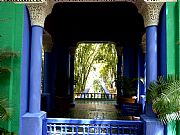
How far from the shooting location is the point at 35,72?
17.7ft

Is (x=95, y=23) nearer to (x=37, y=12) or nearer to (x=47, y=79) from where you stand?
(x=47, y=79)

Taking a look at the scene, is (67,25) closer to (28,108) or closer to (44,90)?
(44,90)

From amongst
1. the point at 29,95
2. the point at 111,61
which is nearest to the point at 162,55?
the point at 29,95

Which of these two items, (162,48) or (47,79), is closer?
(162,48)

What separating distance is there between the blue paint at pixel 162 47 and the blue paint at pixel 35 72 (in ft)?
8.43

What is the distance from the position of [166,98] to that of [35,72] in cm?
270

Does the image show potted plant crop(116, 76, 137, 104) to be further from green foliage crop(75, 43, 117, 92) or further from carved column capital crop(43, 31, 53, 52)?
green foliage crop(75, 43, 117, 92)

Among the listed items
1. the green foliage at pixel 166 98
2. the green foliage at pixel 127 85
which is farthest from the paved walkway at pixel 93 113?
the green foliage at pixel 166 98

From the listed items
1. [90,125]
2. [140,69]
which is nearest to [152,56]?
[90,125]

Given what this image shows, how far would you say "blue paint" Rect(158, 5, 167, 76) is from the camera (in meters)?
5.12

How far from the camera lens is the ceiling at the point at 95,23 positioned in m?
8.41

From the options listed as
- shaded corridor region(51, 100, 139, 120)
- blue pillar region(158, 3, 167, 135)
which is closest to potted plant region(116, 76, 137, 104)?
shaded corridor region(51, 100, 139, 120)

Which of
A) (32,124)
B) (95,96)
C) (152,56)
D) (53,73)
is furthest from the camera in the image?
(95,96)

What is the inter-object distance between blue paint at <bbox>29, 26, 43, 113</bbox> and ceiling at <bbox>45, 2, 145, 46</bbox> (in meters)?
2.85
